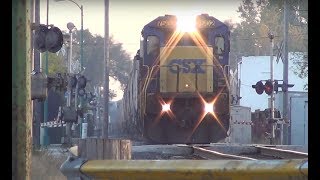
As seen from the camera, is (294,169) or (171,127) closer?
(294,169)

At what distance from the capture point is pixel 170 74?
1282 centimetres

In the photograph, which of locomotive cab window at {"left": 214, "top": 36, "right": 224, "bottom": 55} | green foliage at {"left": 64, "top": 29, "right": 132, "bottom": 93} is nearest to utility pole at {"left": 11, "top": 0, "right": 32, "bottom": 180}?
locomotive cab window at {"left": 214, "top": 36, "right": 224, "bottom": 55}

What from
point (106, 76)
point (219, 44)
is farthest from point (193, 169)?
point (106, 76)

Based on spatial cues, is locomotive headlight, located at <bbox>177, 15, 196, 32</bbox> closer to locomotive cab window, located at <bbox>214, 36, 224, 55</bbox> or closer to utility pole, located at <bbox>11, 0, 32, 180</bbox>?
locomotive cab window, located at <bbox>214, 36, 224, 55</bbox>

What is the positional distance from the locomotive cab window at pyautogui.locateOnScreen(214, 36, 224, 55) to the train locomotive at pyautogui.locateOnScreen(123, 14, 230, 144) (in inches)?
5.5

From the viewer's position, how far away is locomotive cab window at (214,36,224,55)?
13.4 metres

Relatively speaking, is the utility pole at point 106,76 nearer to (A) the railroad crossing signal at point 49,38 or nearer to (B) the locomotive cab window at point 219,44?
(B) the locomotive cab window at point 219,44

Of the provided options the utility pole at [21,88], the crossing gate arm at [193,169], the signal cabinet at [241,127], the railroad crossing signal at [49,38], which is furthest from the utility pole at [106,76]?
the utility pole at [21,88]

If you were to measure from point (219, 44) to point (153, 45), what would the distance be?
1407 mm

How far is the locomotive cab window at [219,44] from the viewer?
13.4 metres
